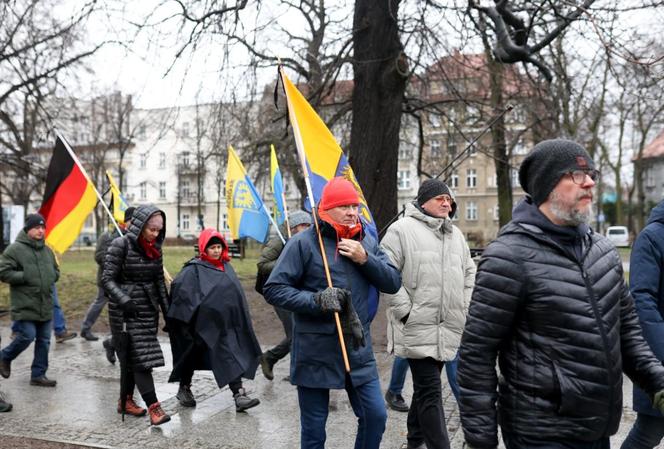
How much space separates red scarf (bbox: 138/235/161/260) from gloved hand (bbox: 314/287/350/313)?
2637 millimetres

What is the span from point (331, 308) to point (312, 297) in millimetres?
144

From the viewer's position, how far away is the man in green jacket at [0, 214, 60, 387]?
7.10m

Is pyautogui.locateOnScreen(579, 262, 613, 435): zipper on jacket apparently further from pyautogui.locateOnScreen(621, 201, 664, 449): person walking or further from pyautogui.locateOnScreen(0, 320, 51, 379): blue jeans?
pyautogui.locateOnScreen(0, 320, 51, 379): blue jeans

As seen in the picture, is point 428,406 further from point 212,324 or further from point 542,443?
point 212,324

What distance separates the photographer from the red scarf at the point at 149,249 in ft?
19.4

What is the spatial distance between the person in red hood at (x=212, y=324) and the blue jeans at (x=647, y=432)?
3250mm

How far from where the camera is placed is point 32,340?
7168 millimetres

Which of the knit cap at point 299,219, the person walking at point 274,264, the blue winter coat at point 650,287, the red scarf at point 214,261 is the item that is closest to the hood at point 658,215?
the blue winter coat at point 650,287

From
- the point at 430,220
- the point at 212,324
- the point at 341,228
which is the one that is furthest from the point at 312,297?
the point at 212,324

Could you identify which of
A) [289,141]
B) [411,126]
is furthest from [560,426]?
[411,126]

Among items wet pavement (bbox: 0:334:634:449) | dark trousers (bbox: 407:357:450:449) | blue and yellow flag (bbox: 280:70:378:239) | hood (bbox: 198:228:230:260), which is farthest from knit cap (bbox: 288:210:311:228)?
dark trousers (bbox: 407:357:450:449)

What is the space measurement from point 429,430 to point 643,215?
4566 cm

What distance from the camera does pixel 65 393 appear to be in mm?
6809

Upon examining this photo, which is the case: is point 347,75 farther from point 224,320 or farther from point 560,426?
point 560,426
